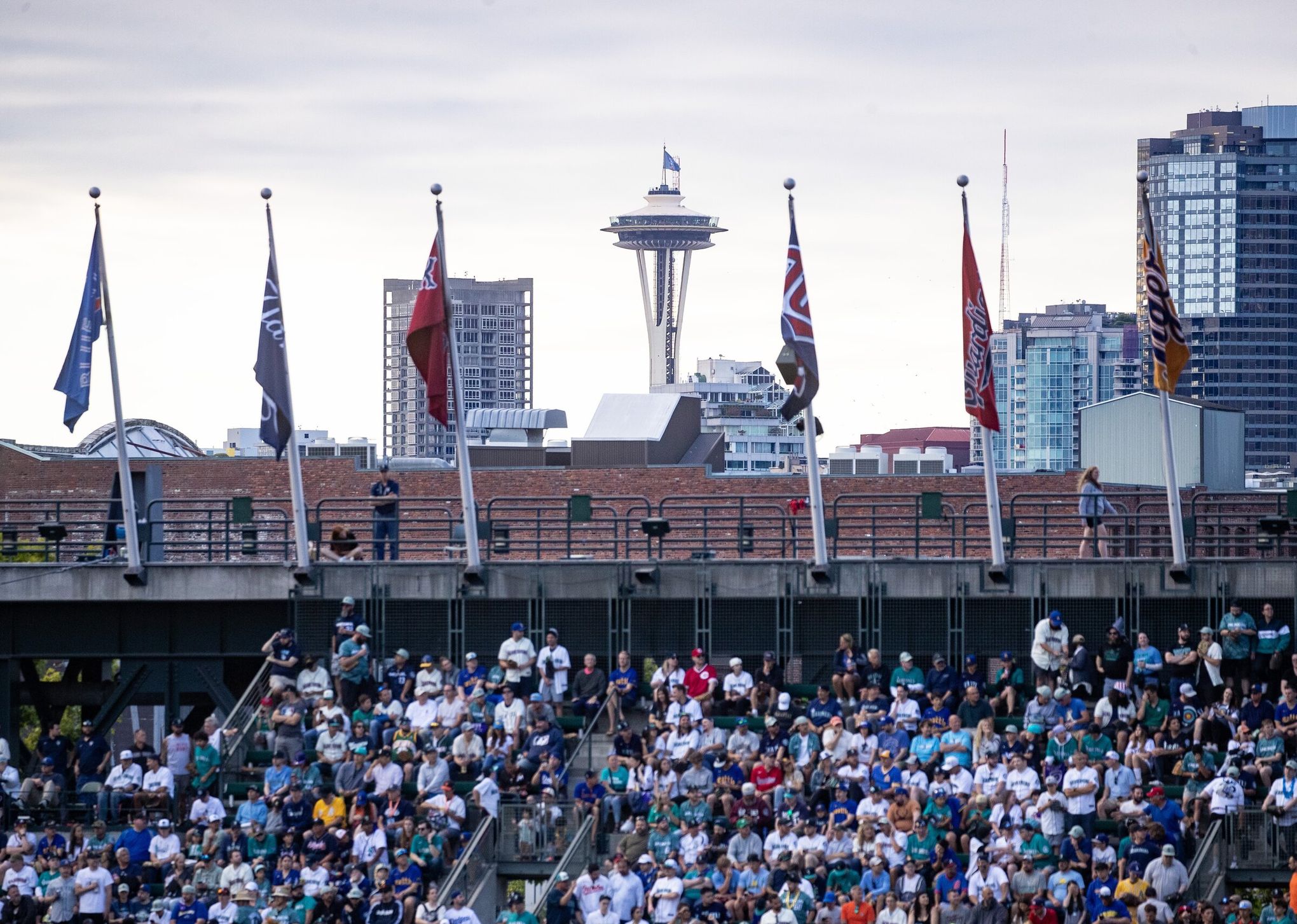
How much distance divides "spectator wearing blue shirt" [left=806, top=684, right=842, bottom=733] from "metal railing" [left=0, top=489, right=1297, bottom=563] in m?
3.61

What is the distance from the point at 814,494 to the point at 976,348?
333 cm

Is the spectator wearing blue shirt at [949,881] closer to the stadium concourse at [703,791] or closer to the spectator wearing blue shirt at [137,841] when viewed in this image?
the stadium concourse at [703,791]

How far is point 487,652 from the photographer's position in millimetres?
33781

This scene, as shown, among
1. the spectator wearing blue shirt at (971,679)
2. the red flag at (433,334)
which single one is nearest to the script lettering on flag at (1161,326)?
the spectator wearing blue shirt at (971,679)

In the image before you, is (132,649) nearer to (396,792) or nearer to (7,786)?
(7,786)

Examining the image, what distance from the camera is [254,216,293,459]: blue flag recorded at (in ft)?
106

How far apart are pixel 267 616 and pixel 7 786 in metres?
5.09

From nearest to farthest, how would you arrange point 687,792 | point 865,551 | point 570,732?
point 687,792 < point 570,732 < point 865,551

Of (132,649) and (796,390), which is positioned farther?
(132,649)

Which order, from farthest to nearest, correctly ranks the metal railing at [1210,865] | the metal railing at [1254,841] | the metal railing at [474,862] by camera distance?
the metal railing at [474,862]
the metal railing at [1254,841]
the metal railing at [1210,865]

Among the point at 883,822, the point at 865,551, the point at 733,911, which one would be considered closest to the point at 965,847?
the point at 883,822

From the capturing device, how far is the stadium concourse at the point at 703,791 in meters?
24.9

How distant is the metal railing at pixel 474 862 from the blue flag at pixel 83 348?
9.42 m

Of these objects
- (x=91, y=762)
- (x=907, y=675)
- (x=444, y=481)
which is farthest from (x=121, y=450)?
(x=444, y=481)
